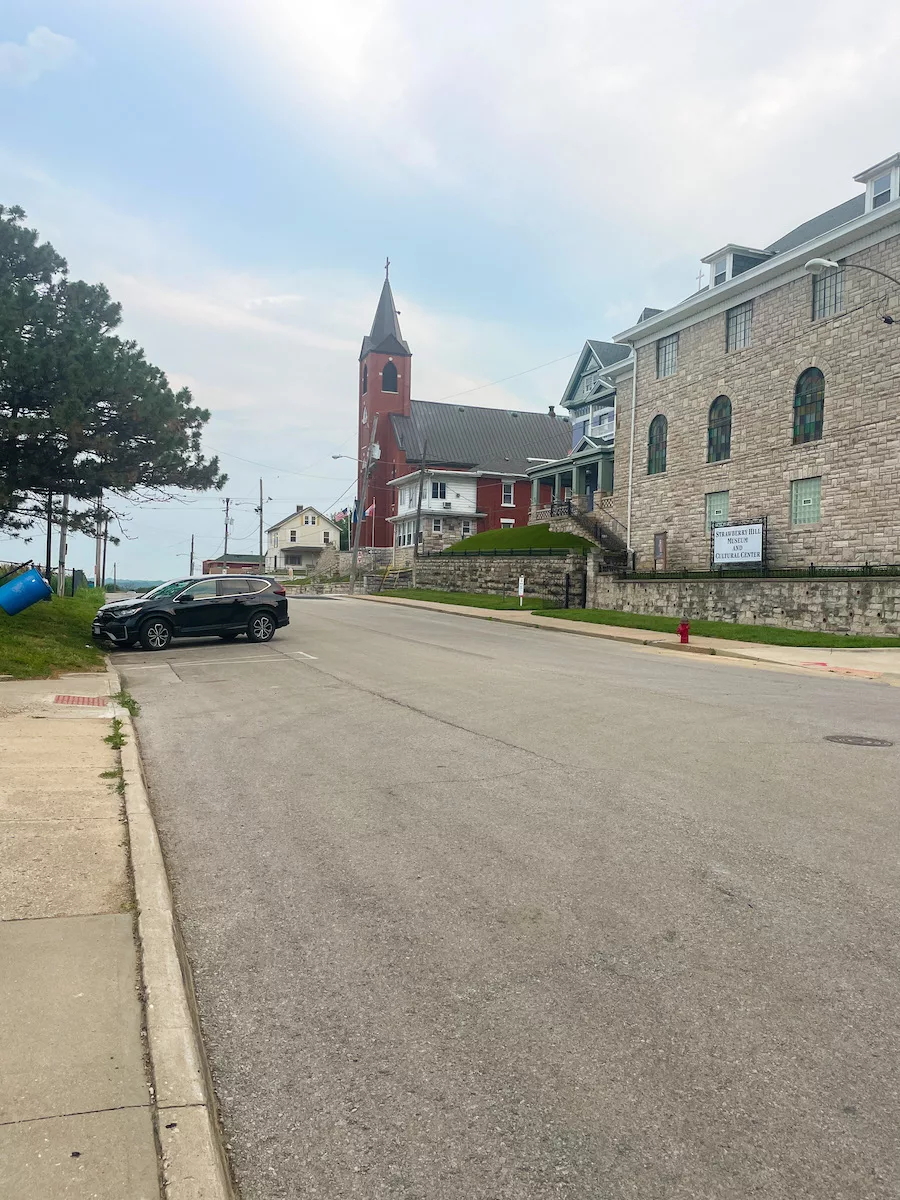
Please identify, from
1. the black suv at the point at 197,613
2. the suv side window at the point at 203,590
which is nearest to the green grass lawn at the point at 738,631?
the black suv at the point at 197,613

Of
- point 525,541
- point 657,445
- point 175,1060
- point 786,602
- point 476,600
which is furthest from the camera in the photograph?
point 525,541

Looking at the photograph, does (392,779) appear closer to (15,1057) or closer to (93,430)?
(15,1057)

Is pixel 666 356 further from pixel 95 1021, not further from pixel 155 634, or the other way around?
pixel 95 1021

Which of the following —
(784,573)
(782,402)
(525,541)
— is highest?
(782,402)

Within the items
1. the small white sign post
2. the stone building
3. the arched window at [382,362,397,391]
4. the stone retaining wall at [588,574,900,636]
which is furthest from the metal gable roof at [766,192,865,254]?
the arched window at [382,362,397,391]

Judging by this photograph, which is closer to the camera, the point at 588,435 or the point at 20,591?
the point at 20,591

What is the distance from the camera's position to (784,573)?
29344 millimetres

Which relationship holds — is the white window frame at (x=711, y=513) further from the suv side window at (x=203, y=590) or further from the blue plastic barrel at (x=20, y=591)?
the blue plastic barrel at (x=20, y=591)

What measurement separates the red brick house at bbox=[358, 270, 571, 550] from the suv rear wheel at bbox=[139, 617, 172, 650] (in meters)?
47.7

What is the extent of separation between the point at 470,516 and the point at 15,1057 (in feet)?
220

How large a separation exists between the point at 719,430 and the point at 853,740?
1081 inches

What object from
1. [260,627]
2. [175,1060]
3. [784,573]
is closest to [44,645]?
[260,627]

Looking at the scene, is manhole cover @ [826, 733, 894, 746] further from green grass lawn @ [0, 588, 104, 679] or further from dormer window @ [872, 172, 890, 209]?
dormer window @ [872, 172, 890, 209]

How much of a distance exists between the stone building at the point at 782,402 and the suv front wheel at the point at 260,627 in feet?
50.2
